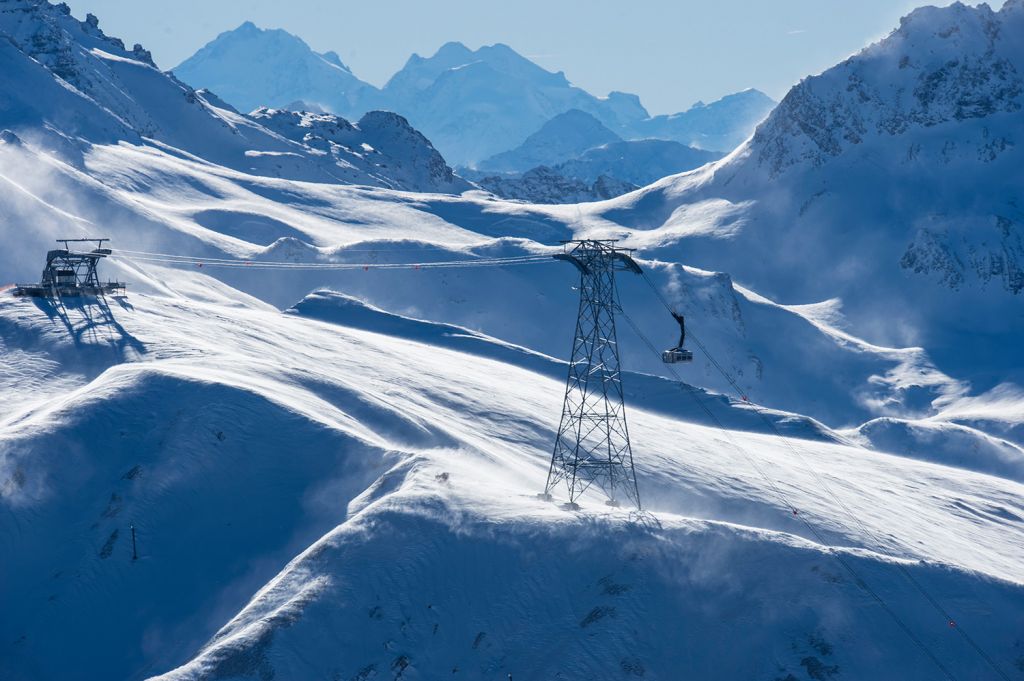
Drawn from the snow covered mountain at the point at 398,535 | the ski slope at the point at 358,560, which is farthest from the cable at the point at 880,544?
the ski slope at the point at 358,560

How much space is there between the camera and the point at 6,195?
141m

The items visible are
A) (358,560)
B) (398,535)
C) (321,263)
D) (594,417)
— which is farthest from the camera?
(321,263)

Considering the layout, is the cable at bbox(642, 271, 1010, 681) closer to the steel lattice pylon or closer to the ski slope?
the ski slope

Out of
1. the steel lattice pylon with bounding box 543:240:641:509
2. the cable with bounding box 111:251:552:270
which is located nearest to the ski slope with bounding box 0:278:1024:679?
the steel lattice pylon with bounding box 543:240:641:509

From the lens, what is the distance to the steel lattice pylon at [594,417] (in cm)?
6812

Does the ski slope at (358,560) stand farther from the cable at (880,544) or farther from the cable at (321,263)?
the cable at (321,263)

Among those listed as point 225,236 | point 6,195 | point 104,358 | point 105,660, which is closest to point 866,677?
point 105,660

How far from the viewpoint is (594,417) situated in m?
89.8

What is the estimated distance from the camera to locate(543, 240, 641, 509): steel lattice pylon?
68.1 meters

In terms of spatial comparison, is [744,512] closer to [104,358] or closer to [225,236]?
[104,358]

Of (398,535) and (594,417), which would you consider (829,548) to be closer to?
(398,535)

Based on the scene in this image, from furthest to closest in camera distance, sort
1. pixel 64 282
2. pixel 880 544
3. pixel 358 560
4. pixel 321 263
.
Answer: pixel 321 263, pixel 64 282, pixel 880 544, pixel 358 560

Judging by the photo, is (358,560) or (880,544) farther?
(880,544)

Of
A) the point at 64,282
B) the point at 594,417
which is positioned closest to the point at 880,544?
the point at 594,417
